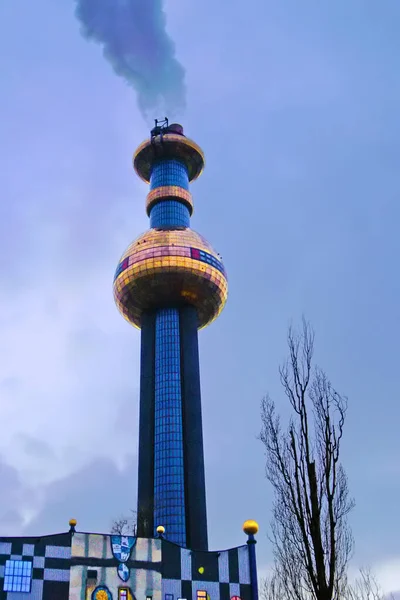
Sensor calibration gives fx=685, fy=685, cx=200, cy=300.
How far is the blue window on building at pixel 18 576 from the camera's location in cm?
3481

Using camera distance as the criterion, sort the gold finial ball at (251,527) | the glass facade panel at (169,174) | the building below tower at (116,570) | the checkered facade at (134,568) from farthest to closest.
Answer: the glass facade panel at (169,174), the checkered facade at (134,568), the building below tower at (116,570), the gold finial ball at (251,527)

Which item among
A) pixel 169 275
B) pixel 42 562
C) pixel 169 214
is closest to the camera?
pixel 42 562

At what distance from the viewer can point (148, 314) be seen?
81375 millimetres

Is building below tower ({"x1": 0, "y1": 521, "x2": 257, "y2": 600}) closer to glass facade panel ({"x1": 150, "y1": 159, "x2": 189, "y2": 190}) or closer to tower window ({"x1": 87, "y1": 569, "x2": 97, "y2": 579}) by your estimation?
tower window ({"x1": 87, "y1": 569, "x2": 97, "y2": 579})

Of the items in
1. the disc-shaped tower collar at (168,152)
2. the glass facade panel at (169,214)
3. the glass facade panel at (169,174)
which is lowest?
the glass facade panel at (169,214)

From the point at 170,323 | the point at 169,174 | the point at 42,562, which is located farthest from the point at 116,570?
the point at 169,174

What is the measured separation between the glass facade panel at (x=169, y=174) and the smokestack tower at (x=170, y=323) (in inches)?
5.6

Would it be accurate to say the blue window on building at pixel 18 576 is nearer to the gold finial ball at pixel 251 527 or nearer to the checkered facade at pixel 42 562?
the checkered facade at pixel 42 562

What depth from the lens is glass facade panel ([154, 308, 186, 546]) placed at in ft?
220

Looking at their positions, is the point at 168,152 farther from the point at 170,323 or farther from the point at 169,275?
the point at 170,323

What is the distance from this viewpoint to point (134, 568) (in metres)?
37.4

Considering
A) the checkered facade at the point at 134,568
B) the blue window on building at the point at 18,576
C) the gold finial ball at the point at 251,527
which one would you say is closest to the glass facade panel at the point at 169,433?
the checkered facade at the point at 134,568

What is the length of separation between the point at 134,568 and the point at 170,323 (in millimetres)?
Result: 42887

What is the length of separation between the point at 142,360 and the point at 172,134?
32218 millimetres
